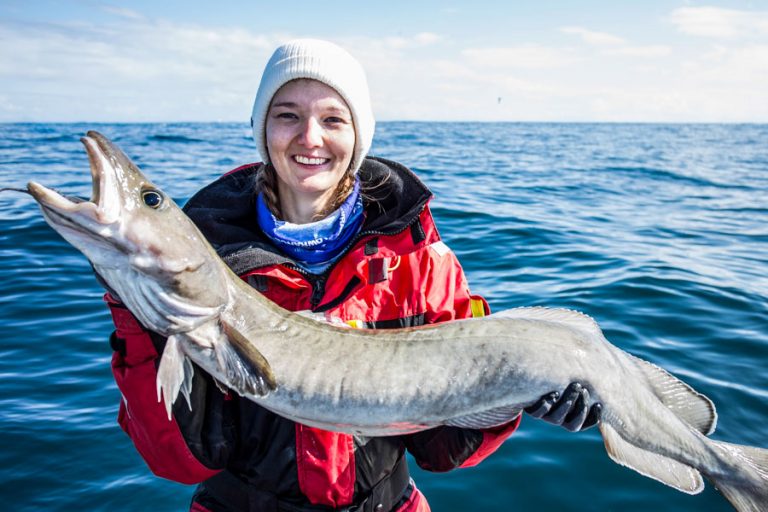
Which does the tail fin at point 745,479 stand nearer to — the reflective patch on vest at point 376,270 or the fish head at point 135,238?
the reflective patch on vest at point 376,270

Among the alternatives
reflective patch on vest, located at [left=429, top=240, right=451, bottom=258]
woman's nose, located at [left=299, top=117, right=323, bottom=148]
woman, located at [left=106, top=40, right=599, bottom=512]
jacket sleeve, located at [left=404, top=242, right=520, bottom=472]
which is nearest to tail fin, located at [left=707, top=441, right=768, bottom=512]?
woman, located at [left=106, top=40, right=599, bottom=512]

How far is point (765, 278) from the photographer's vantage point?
9.16 metres

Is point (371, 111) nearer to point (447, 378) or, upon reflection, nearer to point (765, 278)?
point (447, 378)

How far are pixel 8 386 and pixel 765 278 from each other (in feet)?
33.6

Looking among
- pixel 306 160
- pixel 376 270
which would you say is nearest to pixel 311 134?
pixel 306 160

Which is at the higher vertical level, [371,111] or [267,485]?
[371,111]

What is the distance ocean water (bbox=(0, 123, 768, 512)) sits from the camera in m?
4.76

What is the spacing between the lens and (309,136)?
10.7ft

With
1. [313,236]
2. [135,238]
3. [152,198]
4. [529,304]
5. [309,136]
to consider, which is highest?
[309,136]

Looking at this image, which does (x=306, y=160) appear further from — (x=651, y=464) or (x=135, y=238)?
(x=651, y=464)

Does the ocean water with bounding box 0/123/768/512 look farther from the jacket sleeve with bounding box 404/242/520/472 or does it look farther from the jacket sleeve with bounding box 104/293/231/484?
the jacket sleeve with bounding box 104/293/231/484

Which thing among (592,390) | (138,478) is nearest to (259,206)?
(592,390)

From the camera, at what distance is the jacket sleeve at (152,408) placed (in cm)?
286

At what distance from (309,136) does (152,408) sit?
1.62 meters
